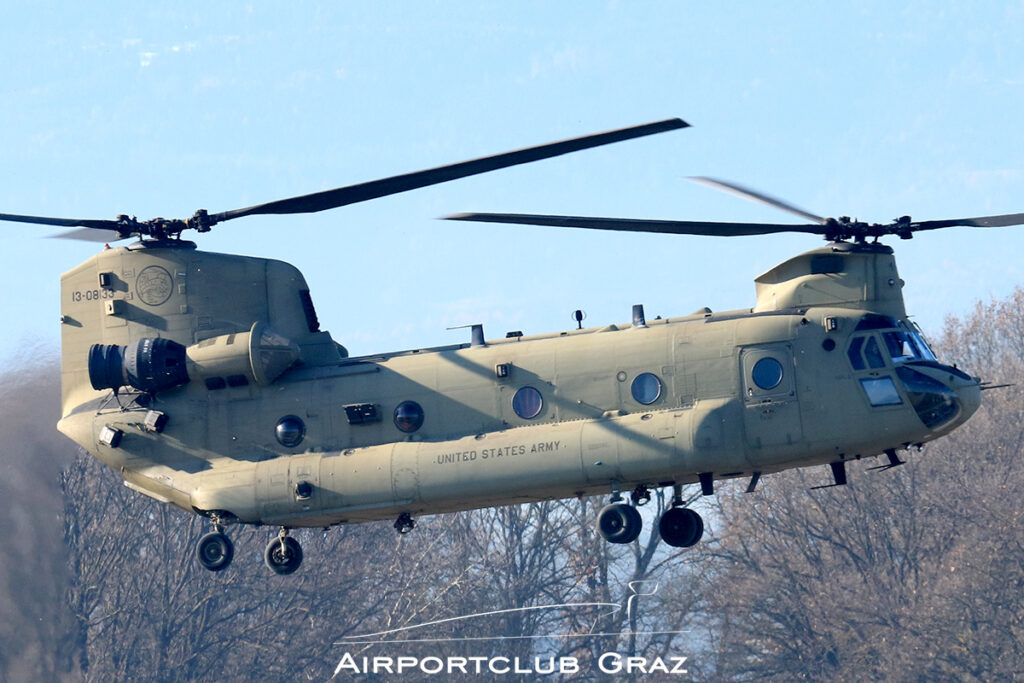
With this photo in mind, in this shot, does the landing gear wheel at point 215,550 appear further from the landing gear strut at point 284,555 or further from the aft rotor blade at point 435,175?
the aft rotor blade at point 435,175

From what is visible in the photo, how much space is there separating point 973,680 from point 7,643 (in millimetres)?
31568

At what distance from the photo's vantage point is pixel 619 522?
72.7 ft

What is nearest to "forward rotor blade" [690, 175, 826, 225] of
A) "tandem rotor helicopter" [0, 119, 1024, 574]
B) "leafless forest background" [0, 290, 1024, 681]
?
"tandem rotor helicopter" [0, 119, 1024, 574]

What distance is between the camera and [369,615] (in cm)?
5572

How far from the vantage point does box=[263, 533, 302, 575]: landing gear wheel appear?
23.9 m

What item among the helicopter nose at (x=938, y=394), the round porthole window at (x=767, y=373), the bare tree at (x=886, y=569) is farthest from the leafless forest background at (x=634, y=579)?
the helicopter nose at (x=938, y=394)

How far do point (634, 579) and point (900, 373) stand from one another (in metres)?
40.5

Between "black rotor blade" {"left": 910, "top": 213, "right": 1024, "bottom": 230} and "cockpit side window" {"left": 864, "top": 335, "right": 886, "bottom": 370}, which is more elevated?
"black rotor blade" {"left": 910, "top": 213, "right": 1024, "bottom": 230}

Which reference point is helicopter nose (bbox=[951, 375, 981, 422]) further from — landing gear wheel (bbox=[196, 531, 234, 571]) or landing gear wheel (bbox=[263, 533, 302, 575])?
landing gear wheel (bbox=[196, 531, 234, 571])

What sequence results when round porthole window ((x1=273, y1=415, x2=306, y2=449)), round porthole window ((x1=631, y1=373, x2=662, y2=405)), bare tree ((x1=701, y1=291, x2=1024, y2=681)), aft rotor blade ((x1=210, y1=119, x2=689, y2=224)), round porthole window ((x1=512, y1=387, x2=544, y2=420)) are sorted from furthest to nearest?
bare tree ((x1=701, y1=291, x2=1024, y2=681)) < round porthole window ((x1=273, y1=415, x2=306, y2=449)) < round porthole window ((x1=512, y1=387, x2=544, y2=420)) < round porthole window ((x1=631, y1=373, x2=662, y2=405)) < aft rotor blade ((x1=210, y1=119, x2=689, y2=224))

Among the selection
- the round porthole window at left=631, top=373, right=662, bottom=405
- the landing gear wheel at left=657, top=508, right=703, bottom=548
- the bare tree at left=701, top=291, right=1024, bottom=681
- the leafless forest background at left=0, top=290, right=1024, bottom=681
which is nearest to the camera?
the round porthole window at left=631, top=373, right=662, bottom=405

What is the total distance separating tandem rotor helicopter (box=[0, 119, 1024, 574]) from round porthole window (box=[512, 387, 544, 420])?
29 millimetres

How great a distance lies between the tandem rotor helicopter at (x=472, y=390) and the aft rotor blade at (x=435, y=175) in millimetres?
51

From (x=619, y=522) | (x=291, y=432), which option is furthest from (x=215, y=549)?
(x=619, y=522)
